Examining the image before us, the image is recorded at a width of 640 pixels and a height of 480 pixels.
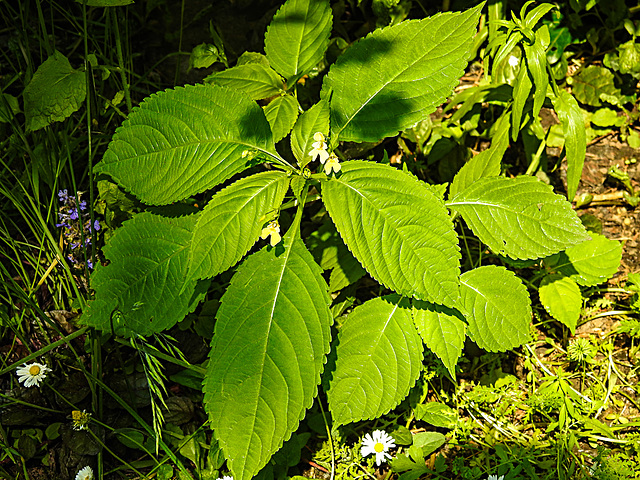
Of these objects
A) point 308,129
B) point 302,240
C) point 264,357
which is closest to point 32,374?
point 264,357

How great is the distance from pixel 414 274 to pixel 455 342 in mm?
412

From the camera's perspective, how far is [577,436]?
2.34 m

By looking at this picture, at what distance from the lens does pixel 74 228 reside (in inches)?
96.1

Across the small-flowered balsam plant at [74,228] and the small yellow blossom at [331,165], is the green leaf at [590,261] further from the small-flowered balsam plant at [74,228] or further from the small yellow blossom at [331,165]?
the small-flowered balsam plant at [74,228]

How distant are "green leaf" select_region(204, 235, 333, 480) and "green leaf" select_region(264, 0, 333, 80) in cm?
85

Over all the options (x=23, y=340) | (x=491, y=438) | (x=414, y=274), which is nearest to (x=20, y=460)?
(x=23, y=340)

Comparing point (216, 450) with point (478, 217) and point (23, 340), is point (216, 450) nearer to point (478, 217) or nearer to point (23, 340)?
point (23, 340)

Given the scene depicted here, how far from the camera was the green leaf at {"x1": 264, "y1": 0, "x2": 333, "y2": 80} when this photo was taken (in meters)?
2.20

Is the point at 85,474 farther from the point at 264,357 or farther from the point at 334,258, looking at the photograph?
the point at 334,258

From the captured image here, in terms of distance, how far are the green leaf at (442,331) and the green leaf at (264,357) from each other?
0.44 meters

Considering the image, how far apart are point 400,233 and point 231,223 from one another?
556 millimetres

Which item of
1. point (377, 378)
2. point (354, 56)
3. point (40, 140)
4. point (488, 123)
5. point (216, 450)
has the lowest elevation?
point (216, 450)

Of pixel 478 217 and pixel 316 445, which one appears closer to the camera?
pixel 478 217

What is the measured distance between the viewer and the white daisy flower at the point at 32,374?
7.29ft
